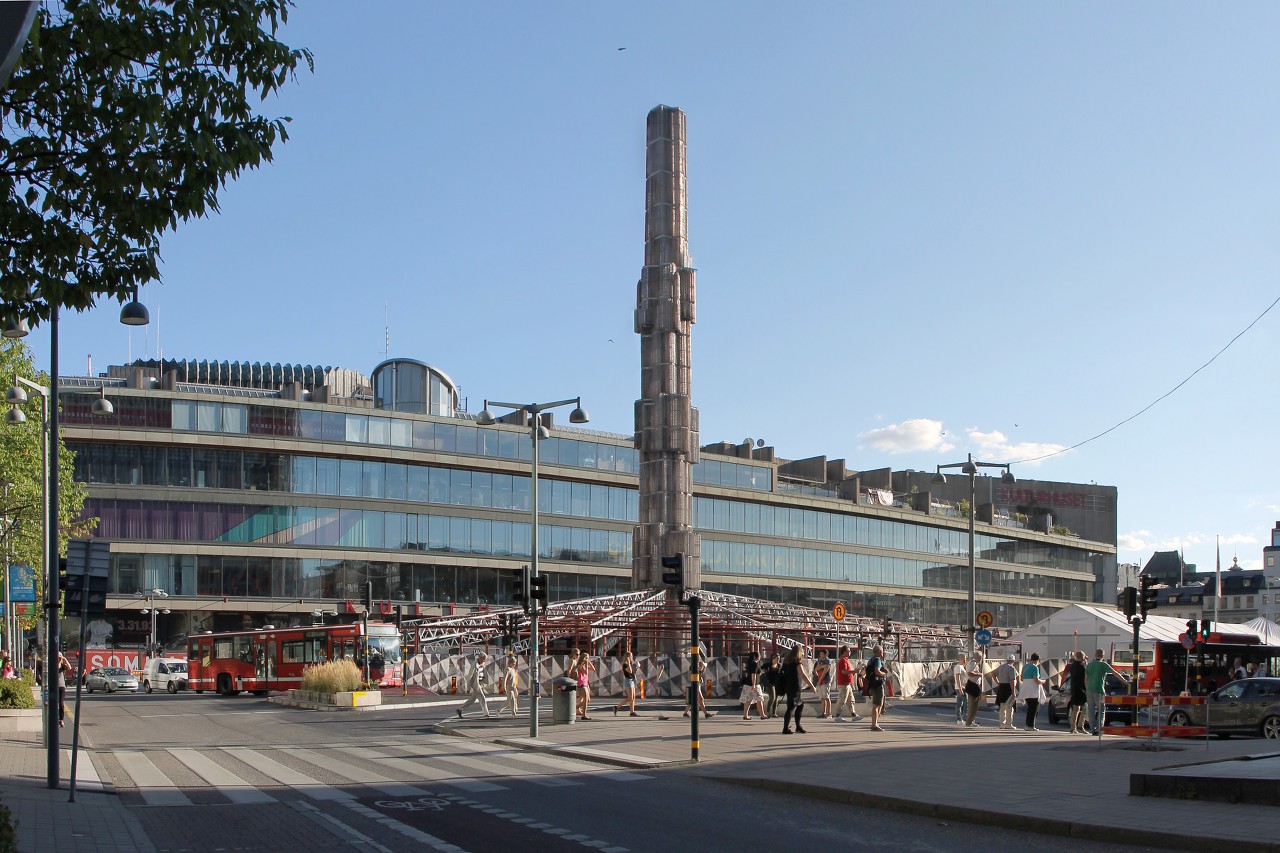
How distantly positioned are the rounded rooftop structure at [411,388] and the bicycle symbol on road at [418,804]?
66.2 m

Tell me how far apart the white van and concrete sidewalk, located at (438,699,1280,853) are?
→ 99.6 feet

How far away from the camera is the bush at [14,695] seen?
3281 centimetres

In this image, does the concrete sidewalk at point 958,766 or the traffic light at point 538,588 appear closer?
the concrete sidewalk at point 958,766

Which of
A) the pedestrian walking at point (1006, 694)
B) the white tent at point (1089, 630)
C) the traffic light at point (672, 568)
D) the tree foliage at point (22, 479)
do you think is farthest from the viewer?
the white tent at point (1089, 630)

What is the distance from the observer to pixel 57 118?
32.0ft

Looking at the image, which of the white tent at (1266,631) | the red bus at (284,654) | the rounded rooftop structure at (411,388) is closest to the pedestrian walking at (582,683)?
the red bus at (284,654)

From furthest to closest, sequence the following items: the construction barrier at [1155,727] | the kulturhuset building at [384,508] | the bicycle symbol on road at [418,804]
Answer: the kulturhuset building at [384,508] < the construction barrier at [1155,727] < the bicycle symbol on road at [418,804]

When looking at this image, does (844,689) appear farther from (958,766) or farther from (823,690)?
(958,766)

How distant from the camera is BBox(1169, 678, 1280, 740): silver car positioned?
28.8 meters

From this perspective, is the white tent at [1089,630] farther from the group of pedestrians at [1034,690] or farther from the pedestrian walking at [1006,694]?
the pedestrian walking at [1006,694]

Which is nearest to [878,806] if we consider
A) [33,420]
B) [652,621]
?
[652,621]

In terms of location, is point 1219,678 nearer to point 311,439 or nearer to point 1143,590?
point 1143,590

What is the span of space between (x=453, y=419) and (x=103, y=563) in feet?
192

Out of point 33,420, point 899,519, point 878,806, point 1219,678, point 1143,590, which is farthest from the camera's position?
point 899,519
